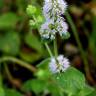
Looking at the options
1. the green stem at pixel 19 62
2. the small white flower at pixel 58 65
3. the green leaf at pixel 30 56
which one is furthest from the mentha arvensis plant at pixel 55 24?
the green leaf at pixel 30 56

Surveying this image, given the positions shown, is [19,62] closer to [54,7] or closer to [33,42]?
[33,42]

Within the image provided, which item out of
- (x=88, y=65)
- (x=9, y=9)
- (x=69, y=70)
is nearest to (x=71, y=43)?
(x=88, y=65)

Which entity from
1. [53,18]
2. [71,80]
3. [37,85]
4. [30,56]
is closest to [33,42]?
[30,56]

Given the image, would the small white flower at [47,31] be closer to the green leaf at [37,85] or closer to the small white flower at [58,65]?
the small white flower at [58,65]

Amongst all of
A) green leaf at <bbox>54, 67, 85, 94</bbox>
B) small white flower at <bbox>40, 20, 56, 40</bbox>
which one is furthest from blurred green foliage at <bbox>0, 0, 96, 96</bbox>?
small white flower at <bbox>40, 20, 56, 40</bbox>

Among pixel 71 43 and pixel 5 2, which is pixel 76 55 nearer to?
pixel 71 43

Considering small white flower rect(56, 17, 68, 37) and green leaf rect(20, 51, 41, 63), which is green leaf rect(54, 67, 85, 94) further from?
green leaf rect(20, 51, 41, 63)
